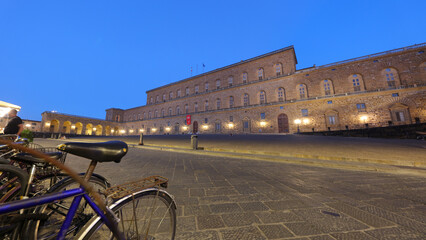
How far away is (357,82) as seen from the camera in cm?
1705

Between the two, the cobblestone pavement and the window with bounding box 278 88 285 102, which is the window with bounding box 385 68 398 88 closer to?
the window with bounding box 278 88 285 102

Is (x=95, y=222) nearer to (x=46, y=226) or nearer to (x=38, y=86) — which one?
(x=46, y=226)

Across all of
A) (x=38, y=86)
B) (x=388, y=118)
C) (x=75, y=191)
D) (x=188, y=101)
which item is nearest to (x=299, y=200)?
(x=75, y=191)

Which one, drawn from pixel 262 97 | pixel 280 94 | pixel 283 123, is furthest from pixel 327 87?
pixel 262 97

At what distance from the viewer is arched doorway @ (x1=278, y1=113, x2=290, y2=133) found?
62.7 feet

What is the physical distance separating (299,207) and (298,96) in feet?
67.1

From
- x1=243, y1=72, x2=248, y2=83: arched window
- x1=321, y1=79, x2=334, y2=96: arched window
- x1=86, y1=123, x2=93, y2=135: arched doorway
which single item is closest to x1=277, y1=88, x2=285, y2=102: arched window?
x1=321, y1=79, x2=334, y2=96: arched window

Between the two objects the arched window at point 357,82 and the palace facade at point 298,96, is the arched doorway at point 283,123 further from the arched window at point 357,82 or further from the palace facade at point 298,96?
the arched window at point 357,82

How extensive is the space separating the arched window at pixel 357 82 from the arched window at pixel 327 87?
2033mm

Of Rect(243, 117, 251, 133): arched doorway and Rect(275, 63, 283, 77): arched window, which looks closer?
Rect(275, 63, 283, 77): arched window

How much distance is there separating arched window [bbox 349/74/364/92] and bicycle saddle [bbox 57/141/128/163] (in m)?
23.9

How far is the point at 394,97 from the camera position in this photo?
50.3 feet

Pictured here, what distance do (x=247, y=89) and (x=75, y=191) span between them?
23.4 metres

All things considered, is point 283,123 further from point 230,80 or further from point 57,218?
point 57,218
